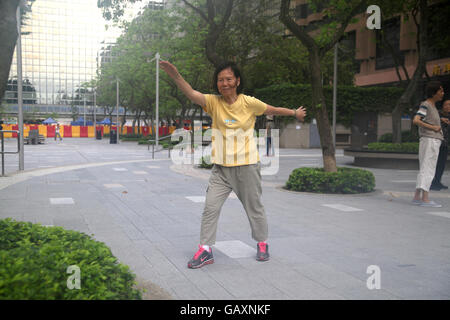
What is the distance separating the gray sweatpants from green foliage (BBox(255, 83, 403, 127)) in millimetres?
27437

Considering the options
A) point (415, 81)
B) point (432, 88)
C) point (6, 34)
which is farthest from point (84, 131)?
point (6, 34)

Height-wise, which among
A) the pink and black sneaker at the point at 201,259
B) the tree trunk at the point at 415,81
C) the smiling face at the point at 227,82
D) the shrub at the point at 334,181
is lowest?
the pink and black sneaker at the point at 201,259

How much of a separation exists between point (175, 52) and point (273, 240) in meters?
27.3

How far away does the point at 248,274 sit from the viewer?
157 inches

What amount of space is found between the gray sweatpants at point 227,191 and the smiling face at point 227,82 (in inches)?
27.1

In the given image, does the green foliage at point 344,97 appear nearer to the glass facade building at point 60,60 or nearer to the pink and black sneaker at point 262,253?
the pink and black sneaker at point 262,253

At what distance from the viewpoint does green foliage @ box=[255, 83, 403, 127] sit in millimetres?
31578

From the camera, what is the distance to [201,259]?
4.21 m

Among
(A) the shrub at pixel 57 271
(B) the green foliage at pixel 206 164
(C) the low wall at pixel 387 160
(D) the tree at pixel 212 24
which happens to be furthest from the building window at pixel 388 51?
(A) the shrub at pixel 57 271

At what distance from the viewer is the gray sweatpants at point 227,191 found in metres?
4.25

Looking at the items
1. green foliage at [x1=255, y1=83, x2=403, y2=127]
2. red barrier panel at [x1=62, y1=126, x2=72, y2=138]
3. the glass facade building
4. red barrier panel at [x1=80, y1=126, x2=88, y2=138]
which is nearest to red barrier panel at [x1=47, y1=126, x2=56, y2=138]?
red barrier panel at [x1=62, y1=126, x2=72, y2=138]

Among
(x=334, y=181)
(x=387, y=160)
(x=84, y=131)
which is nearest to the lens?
(x=334, y=181)

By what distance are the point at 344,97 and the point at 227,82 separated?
29.8 meters

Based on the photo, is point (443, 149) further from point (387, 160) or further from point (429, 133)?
point (387, 160)
